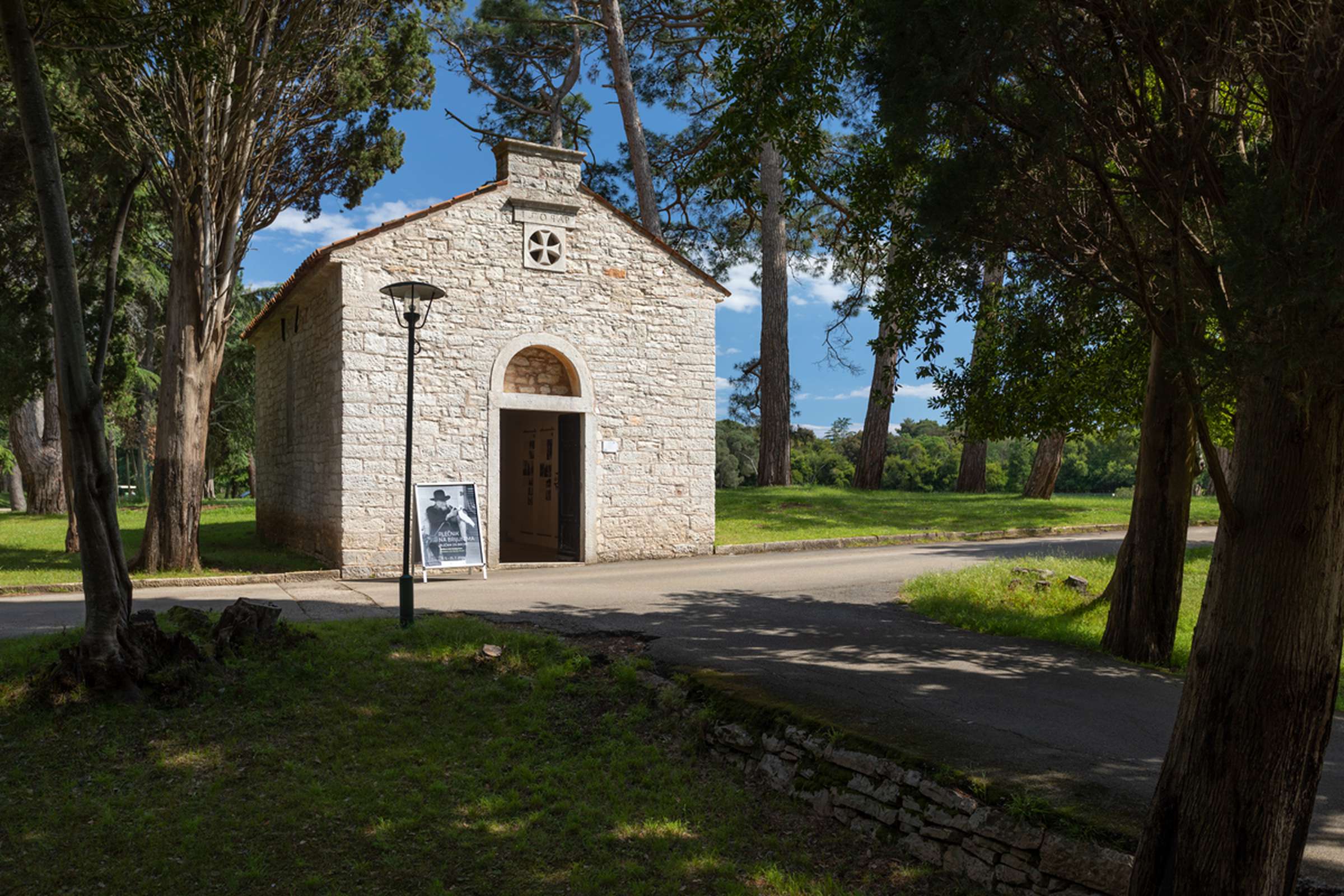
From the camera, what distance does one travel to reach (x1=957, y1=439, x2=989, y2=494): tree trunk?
26078mm

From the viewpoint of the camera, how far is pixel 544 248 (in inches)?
547

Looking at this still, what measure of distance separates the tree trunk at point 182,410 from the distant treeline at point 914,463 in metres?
23.8

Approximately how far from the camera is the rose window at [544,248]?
545 inches

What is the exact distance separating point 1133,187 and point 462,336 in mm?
10131

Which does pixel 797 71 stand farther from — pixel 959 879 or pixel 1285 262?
pixel 959 879

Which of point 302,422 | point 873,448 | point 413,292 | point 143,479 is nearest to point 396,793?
Answer: point 413,292

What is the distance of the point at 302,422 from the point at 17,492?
22471 mm

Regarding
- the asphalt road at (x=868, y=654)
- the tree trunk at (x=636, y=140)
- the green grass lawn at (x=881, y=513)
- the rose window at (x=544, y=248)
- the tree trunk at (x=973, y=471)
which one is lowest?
the asphalt road at (x=868, y=654)

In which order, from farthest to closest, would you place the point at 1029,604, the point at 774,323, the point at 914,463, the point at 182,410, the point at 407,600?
the point at 914,463 < the point at 774,323 < the point at 182,410 < the point at 1029,604 < the point at 407,600

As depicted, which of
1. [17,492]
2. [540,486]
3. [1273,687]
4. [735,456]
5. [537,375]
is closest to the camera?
[1273,687]

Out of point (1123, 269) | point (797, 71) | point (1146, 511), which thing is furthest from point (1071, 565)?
point (797, 71)

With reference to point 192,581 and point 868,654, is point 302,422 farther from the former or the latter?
point 868,654

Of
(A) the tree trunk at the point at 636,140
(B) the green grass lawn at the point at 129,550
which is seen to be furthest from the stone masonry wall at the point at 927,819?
(A) the tree trunk at the point at 636,140

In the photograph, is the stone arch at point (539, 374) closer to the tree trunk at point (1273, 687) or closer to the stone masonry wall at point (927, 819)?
the stone masonry wall at point (927, 819)
